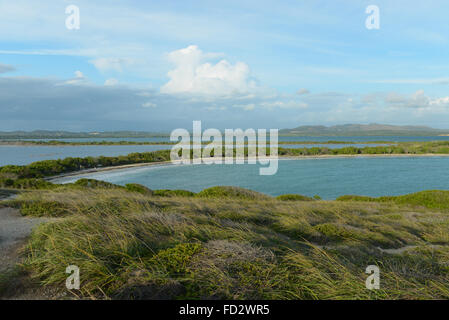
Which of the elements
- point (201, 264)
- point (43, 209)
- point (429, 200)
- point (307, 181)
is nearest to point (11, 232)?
point (43, 209)

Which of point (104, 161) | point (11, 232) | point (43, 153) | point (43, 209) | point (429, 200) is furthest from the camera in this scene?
point (43, 153)

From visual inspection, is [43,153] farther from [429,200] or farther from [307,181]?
[429,200]

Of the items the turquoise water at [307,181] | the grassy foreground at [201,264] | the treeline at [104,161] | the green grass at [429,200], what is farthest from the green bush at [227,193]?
the treeline at [104,161]

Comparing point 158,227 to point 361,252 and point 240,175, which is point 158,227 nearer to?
point 361,252

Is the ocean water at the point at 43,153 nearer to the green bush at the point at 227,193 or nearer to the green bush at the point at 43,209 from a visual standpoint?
the green bush at the point at 227,193

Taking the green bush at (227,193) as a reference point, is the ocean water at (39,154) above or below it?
above

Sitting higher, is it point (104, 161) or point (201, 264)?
point (201, 264)

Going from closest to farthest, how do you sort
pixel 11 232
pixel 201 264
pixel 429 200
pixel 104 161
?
pixel 201 264, pixel 11 232, pixel 429 200, pixel 104 161

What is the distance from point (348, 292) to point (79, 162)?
206ft

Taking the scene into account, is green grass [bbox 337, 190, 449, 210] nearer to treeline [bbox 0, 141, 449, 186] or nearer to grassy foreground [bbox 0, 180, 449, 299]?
grassy foreground [bbox 0, 180, 449, 299]

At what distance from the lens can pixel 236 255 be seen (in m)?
5.01

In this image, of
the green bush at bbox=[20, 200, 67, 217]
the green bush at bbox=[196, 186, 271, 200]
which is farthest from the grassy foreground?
the green bush at bbox=[196, 186, 271, 200]
